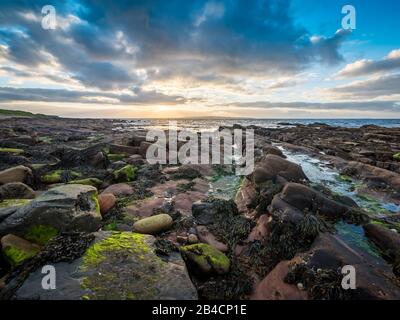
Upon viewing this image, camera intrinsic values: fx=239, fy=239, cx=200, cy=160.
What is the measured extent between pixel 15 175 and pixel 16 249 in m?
5.96

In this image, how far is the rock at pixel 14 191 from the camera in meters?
7.61

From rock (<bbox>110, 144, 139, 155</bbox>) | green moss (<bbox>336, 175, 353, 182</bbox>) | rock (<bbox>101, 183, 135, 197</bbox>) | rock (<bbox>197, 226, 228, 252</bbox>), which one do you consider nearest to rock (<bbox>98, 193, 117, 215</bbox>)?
rock (<bbox>101, 183, 135, 197</bbox>)

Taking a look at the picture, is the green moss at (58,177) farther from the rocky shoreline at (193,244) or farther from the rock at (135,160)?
the rock at (135,160)

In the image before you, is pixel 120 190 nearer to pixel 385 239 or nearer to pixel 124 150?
pixel 124 150

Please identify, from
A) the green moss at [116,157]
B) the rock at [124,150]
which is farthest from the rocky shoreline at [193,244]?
the rock at [124,150]

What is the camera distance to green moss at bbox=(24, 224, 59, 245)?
17.6 feet

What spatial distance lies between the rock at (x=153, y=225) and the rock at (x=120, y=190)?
359cm

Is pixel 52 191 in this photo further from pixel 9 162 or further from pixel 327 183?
pixel 327 183

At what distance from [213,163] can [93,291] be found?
1304 cm

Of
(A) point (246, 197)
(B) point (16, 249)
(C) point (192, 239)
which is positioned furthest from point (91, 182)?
(A) point (246, 197)

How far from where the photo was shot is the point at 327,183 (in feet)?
Answer: 39.8

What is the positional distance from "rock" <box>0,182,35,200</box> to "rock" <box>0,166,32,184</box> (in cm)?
148

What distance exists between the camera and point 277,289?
4629mm

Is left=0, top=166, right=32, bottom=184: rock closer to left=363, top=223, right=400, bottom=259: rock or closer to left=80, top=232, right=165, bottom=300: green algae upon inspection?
left=80, top=232, right=165, bottom=300: green algae
